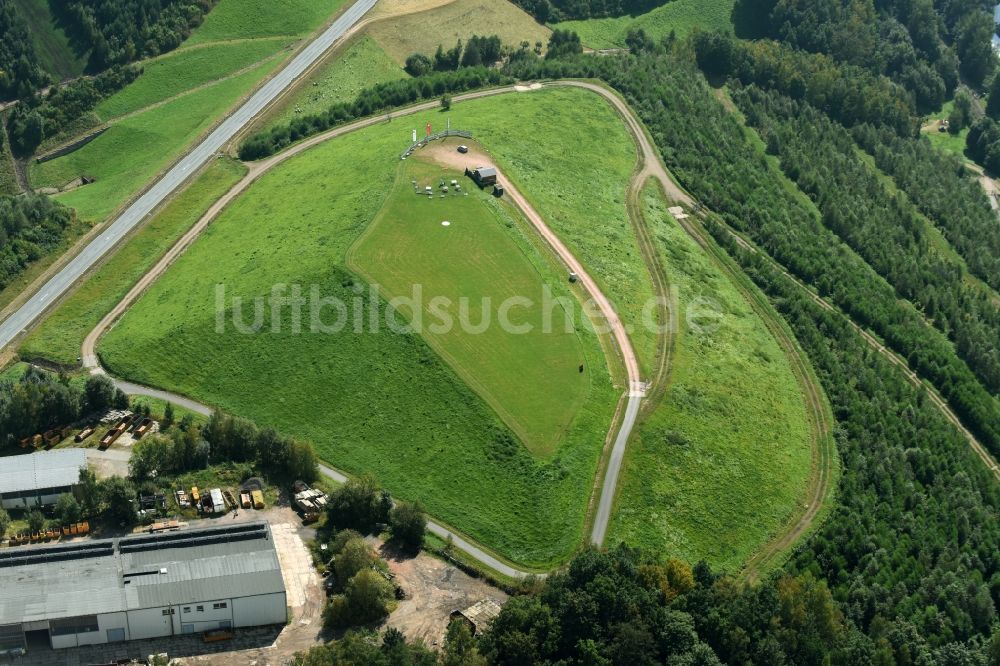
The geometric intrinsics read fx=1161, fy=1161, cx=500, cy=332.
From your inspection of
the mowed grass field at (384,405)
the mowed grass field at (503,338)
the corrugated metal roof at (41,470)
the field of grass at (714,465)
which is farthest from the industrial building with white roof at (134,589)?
the field of grass at (714,465)

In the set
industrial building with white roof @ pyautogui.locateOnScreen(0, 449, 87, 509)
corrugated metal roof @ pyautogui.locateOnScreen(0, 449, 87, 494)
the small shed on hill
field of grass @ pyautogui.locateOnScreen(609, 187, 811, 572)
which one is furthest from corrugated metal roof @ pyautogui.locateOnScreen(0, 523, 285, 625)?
field of grass @ pyautogui.locateOnScreen(609, 187, 811, 572)

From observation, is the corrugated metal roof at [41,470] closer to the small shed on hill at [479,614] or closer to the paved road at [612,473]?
the small shed on hill at [479,614]

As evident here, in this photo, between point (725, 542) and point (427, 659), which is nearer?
point (427, 659)

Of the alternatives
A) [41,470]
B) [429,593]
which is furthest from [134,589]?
[429,593]

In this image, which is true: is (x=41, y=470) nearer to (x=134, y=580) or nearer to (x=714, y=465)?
(x=134, y=580)

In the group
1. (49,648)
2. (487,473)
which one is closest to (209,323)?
(487,473)

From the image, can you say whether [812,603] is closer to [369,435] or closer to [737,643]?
[737,643]
